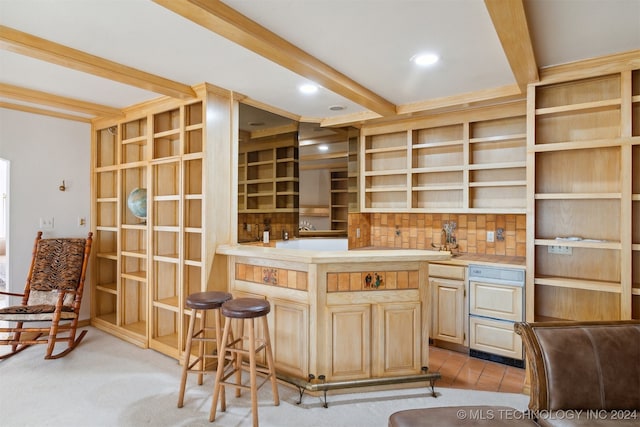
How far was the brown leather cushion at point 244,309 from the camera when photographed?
226 centimetres

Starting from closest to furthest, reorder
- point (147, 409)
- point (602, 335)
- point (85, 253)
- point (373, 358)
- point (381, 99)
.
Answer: point (602, 335) → point (147, 409) → point (373, 358) → point (381, 99) → point (85, 253)

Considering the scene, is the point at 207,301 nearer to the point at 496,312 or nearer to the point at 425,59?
the point at 425,59

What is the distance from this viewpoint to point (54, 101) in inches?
134

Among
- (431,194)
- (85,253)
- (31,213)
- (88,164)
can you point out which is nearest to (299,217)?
(431,194)

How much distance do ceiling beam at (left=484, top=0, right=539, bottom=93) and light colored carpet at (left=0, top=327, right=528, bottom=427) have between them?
7.55ft

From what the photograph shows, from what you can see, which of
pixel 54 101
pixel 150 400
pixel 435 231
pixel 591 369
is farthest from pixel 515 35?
pixel 54 101

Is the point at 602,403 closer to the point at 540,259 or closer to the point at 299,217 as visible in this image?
the point at 540,259

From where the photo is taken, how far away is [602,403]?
5.36 feet

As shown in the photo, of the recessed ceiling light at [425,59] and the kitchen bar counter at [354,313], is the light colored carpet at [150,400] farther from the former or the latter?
the recessed ceiling light at [425,59]

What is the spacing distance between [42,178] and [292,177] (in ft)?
8.67

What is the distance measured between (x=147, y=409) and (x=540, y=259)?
10.1 ft

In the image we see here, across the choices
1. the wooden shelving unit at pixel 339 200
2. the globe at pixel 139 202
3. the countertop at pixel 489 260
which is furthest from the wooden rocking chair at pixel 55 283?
the countertop at pixel 489 260

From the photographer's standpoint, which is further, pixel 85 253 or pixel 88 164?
pixel 88 164

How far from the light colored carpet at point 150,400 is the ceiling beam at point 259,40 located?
2.28 meters
